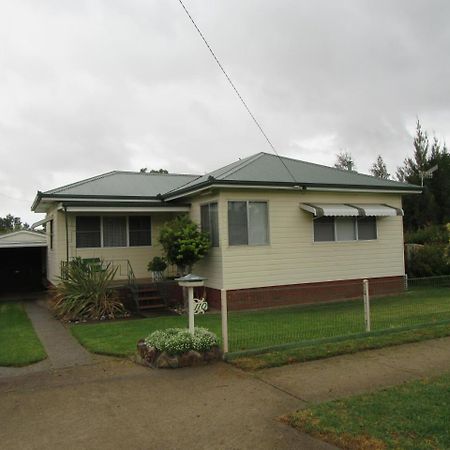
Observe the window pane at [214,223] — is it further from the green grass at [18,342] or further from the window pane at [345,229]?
the green grass at [18,342]

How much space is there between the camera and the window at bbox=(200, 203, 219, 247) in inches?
520

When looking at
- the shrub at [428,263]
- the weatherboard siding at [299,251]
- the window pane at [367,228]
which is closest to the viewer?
the weatherboard siding at [299,251]

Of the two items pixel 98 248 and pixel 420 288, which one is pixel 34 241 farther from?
pixel 420 288

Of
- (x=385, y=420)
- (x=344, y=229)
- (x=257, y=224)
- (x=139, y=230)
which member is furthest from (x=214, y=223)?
(x=385, y=420)

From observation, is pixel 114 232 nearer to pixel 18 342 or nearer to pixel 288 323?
pixel 18 342

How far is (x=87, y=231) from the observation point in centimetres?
1532

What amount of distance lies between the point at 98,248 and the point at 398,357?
10656 millimetres

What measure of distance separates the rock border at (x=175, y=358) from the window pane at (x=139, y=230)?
8.92 m

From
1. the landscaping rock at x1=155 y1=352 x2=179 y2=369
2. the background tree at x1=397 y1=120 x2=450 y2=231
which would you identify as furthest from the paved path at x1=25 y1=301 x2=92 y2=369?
the background tree at x1=397 y1=120 x2=450 y2=231

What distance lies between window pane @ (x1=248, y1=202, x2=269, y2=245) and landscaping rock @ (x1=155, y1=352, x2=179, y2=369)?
669cm

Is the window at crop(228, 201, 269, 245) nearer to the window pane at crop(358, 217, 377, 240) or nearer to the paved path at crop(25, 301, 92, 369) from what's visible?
the window pane at crop(358, 217, 377, 240)

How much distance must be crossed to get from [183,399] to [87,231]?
35.1 feet

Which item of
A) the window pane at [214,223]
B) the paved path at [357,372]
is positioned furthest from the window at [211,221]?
the paved path at [357,372]

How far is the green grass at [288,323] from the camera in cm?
844
